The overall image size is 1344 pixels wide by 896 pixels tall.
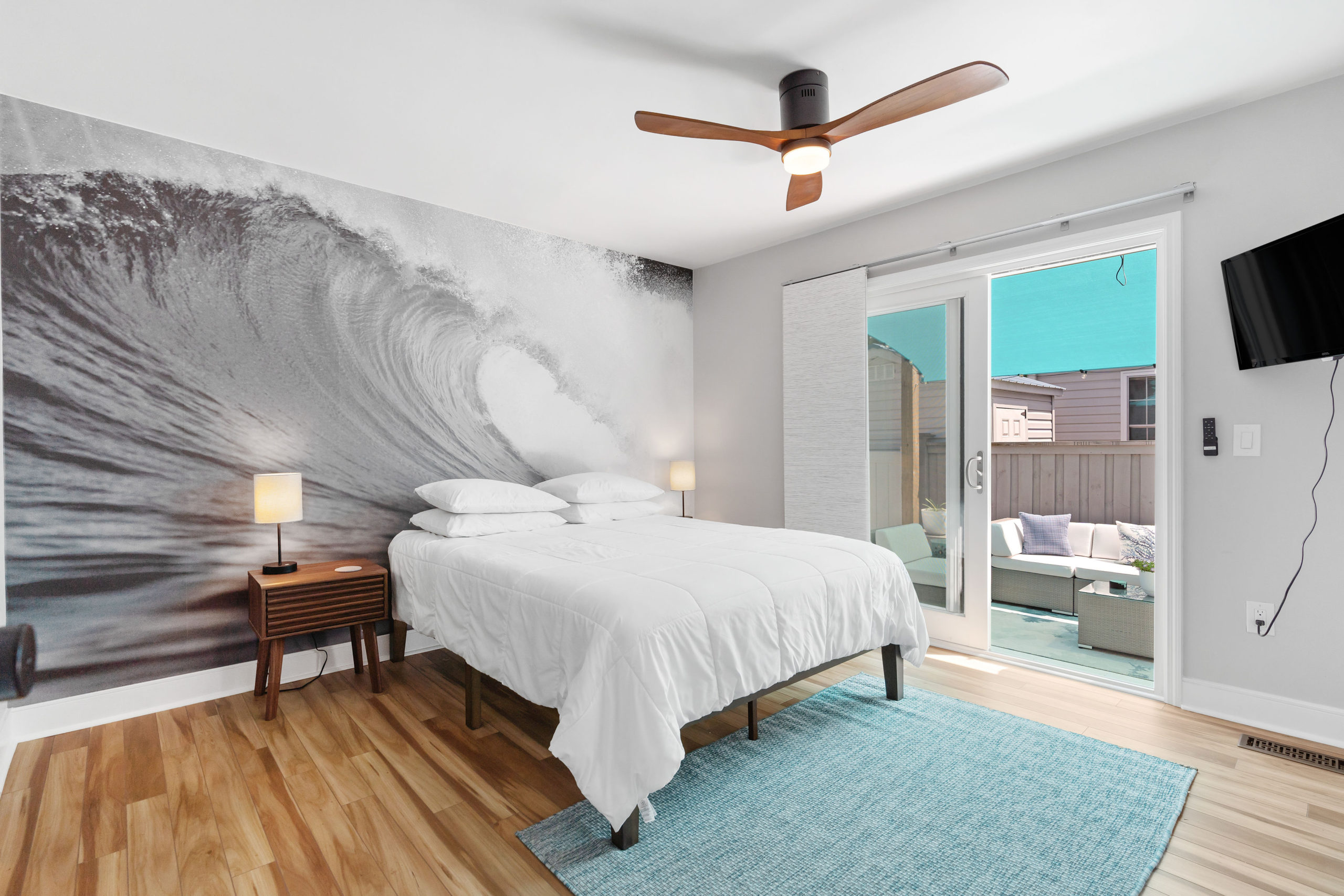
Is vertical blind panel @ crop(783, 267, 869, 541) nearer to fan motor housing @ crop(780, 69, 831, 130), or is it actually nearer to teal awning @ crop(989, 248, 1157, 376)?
teal awning @ crop(989, 248, 1157, 376)

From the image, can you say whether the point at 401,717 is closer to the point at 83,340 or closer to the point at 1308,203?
the point at 83,340

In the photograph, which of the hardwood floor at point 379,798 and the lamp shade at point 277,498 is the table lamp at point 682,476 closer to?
the hardwood floor at point 379,798

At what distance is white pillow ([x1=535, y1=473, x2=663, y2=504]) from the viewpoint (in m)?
3.84

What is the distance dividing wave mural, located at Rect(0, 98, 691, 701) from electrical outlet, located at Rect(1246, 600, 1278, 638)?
3716mm

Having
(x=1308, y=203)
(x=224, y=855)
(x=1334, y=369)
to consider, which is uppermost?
(x=1308, y=203)

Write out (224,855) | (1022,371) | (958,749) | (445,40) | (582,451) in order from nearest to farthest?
(224,855) < (445,40) < (958,749) < (582,451) < (1022,371)

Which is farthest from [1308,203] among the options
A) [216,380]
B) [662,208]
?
[216,380]

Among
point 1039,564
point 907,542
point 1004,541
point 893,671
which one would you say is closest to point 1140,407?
point 1004,541

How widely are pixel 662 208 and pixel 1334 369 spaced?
3.15 m

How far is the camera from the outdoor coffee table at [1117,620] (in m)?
3.45

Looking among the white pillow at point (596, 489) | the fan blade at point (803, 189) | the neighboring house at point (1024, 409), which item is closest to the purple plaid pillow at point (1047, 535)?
the neighboring house at point (1024, 409)

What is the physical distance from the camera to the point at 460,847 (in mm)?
1814

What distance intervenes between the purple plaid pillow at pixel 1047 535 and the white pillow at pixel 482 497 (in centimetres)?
361

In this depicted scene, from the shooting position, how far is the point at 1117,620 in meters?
3.54
